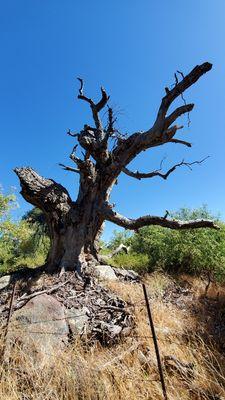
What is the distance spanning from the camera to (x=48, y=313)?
5988mm

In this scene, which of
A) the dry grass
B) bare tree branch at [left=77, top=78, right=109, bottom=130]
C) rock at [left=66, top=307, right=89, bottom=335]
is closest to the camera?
the dry grass

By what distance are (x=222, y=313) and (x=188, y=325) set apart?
128cm

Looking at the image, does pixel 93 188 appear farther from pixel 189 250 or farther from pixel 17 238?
pixel 17 238

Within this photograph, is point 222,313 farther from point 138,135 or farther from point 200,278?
point 138,135

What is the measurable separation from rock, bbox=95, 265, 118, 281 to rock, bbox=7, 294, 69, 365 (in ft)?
6.91

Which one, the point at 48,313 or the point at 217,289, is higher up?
the point at 217,289

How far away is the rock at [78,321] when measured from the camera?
5.74 metres

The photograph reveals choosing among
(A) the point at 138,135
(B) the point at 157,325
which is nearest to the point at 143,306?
(B) the point at 157,325

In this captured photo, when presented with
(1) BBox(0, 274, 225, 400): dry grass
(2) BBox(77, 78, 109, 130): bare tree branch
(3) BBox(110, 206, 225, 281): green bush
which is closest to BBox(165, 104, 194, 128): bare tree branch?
(2) BBox(77, 78, 109, 130): bare tree branch

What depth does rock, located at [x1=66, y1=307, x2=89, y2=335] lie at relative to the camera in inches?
226

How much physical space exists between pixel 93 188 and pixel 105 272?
241 centimetres

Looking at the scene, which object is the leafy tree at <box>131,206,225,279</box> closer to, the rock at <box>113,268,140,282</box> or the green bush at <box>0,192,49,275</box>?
the rock at <box>113,268,140,282</box>

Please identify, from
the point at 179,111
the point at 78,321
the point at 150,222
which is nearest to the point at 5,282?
the point at 78,321

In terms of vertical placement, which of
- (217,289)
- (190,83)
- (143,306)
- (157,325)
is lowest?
(157,325)
